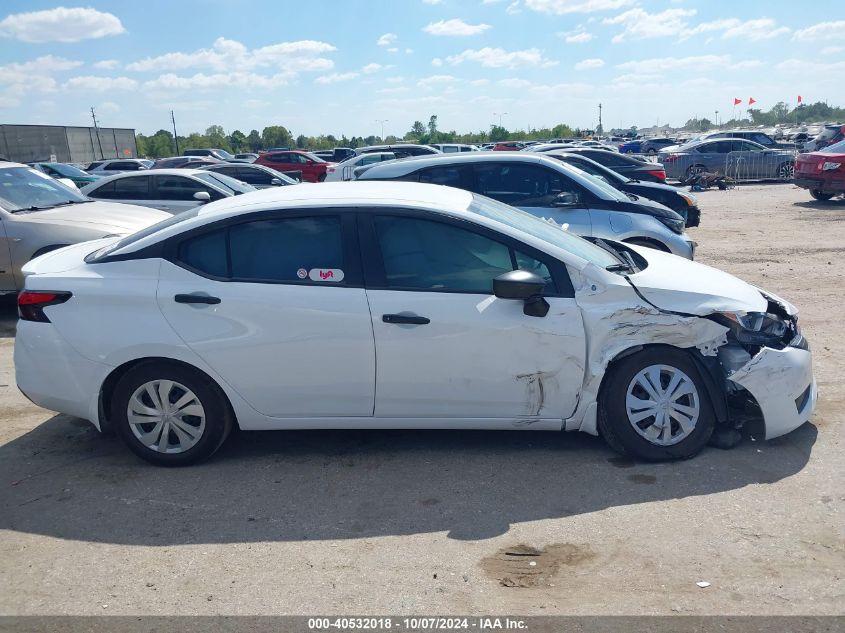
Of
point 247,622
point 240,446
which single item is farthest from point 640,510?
point 240,446

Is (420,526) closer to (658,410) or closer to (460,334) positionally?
(460,334)

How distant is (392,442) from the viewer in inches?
201

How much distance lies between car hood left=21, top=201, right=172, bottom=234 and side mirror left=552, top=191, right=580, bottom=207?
4546 mm

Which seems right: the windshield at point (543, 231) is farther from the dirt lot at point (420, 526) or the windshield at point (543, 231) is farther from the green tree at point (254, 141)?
the green tree at point (254, 141)

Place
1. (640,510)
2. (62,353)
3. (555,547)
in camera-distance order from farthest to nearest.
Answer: (62,353) → (640,510) → (555,547)

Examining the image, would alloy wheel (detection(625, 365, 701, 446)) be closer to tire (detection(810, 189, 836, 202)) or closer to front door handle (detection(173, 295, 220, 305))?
front door handle (detection(173, 295, 220, 305))

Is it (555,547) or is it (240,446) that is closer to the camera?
(555,547)

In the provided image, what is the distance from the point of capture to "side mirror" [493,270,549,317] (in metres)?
4.43

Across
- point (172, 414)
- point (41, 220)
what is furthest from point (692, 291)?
point (41, 220)

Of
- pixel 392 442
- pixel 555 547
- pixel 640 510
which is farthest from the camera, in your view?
pixel 392 442

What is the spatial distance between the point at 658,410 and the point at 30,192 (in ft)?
26.1

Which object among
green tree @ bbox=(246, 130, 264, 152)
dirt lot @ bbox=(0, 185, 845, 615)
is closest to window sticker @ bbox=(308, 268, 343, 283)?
dirt lot @ bbox=(0, 185, 845, 615)

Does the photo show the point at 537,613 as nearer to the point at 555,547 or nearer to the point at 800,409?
the point at 555,547

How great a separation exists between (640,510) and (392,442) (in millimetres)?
1675
